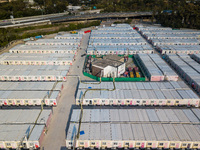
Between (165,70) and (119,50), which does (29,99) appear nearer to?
(165,70)

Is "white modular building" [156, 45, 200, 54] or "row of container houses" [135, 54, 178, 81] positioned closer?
"row of container houses" [135, 54, 178, 81]

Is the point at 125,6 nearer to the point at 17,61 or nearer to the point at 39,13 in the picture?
the point at 39,13

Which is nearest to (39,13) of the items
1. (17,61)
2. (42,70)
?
(17,61)

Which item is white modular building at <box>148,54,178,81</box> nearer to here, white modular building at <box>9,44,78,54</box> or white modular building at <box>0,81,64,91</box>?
white modular building at <box>0,81,64,91</box>

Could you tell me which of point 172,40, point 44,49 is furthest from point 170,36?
point 44,49

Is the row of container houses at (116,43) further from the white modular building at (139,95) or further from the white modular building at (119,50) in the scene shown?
the white modular building at (139,95)

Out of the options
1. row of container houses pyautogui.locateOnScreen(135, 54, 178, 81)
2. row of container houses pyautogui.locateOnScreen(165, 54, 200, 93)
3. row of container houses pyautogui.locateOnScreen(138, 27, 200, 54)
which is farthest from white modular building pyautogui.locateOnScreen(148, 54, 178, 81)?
row of container houses pyautogui.locateOnScreen(138, 27, 200, 54)
